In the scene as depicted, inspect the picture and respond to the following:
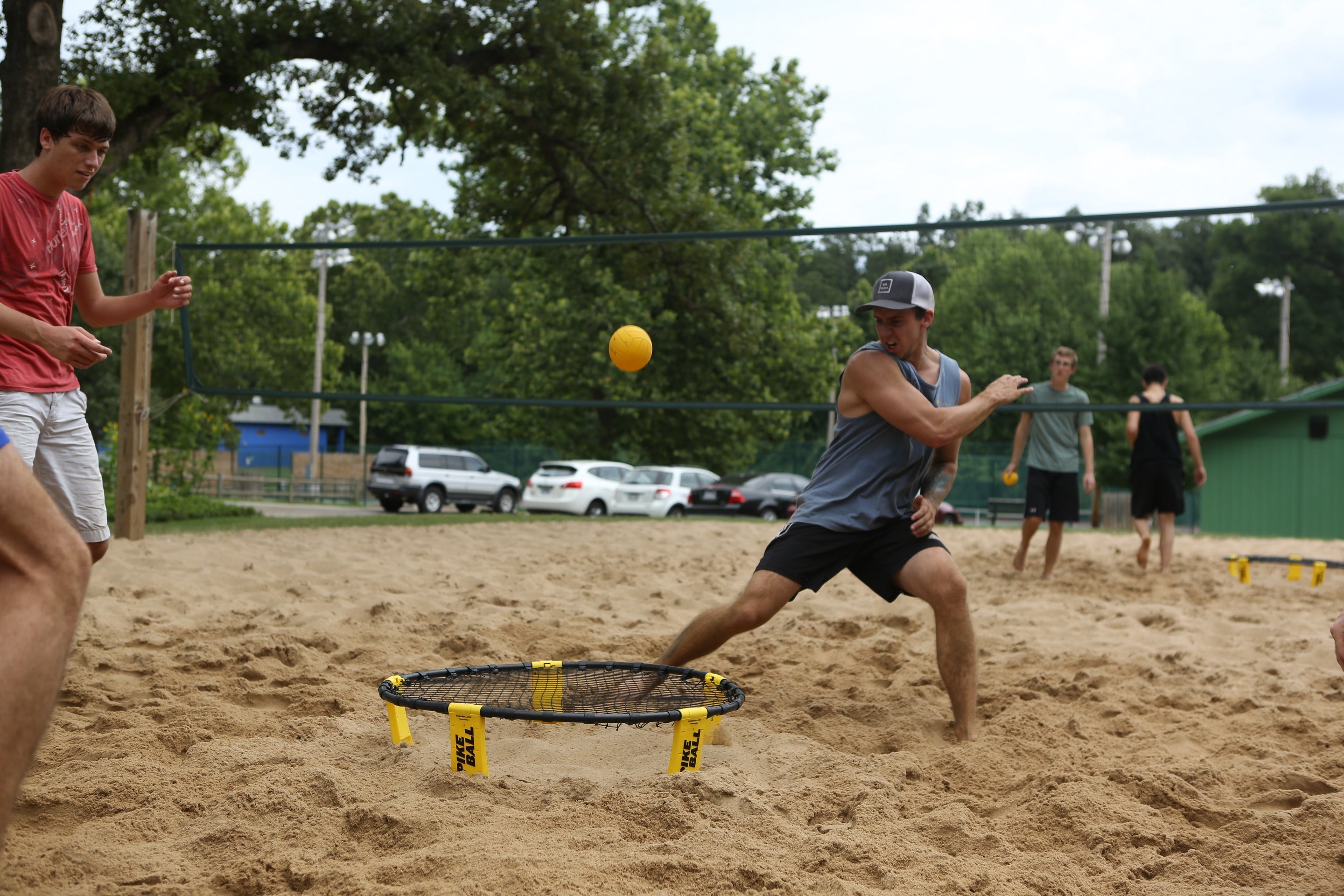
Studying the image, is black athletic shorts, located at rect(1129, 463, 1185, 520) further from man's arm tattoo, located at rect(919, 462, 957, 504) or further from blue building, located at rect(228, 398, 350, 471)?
blue building, located at rect(228, 398, 350, 471)

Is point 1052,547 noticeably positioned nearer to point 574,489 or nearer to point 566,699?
point 566,699

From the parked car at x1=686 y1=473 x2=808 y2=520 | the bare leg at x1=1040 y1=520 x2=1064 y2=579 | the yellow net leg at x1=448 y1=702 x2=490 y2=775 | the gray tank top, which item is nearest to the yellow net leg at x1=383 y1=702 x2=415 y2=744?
the yellow net leg at x1=448 y1=702 x2=490 y2=775

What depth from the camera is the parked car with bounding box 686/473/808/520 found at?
22.0m

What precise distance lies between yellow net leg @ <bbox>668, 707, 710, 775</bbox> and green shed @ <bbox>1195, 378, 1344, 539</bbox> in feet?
75.6

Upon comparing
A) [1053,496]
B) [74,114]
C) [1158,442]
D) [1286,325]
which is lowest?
[1053,496]

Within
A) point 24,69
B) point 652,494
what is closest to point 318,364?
point 652,494

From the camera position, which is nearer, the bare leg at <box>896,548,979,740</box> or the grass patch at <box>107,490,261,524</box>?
the bare leg at <box>896,548,979,740</box>

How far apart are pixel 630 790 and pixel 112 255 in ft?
89.3

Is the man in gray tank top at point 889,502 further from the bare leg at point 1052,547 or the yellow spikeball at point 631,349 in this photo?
the bare leg at point 1052,547

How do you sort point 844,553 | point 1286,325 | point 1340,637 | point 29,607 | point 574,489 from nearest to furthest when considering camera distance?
point 29,607
point 1340,637
point 844,553
point 574,489
point 1286,325

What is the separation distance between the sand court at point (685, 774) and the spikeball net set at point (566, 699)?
3.8 inches

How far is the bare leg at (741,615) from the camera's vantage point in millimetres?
3473

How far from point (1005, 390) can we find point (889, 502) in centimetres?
55

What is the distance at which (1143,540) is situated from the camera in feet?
26.4
